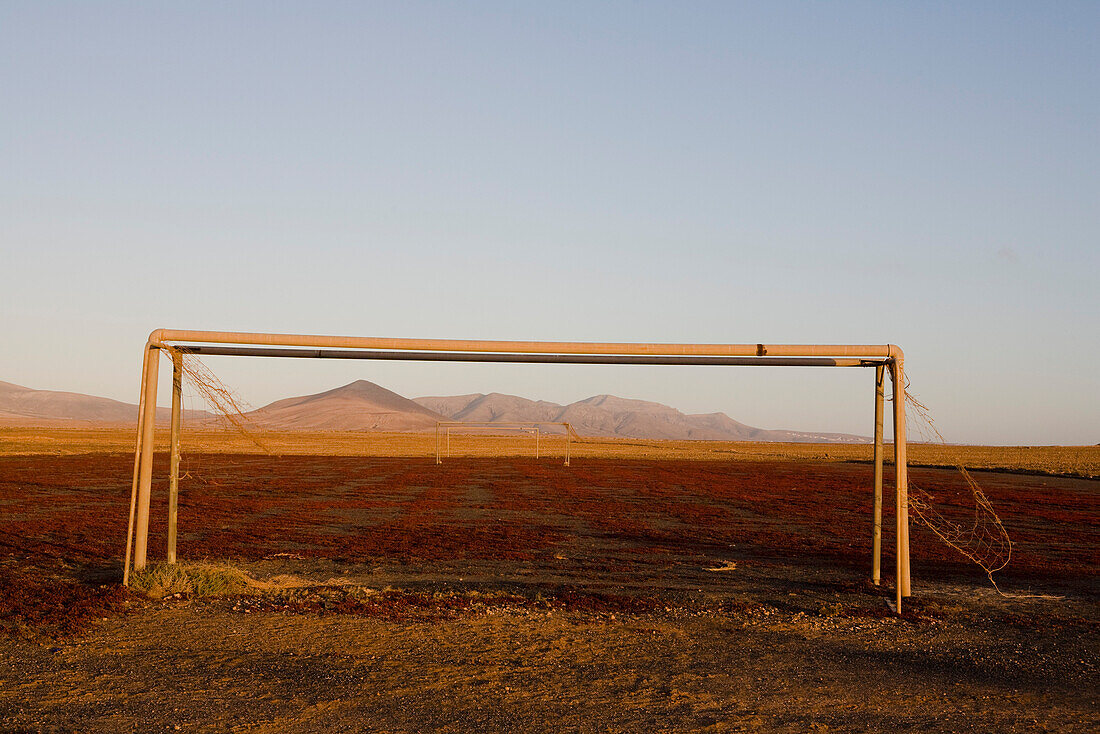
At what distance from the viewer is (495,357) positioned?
8.93m

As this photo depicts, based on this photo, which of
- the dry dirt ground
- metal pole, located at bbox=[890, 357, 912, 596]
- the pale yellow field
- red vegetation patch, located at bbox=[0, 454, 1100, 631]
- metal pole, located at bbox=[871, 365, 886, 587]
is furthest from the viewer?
the pale yellow field

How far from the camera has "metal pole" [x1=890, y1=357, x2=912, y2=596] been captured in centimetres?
825

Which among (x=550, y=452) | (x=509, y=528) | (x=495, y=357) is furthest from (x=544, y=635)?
(x=550, y=452)

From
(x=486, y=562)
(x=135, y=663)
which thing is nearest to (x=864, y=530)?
(x=486, y=562)

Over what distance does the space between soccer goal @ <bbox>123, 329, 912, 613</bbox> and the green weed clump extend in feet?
0.60

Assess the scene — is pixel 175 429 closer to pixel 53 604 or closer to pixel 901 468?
pixel 53 604

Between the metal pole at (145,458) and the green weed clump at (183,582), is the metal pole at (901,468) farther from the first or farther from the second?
the metal pole at (145,458)

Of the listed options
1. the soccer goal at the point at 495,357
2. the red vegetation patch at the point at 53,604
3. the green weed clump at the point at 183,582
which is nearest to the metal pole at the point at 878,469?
the soccer goal at the point at 495,357

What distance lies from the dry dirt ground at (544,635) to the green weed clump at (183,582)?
0.76ft

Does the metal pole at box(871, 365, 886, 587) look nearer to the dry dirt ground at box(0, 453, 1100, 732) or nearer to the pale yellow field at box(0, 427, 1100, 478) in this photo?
the dry dirt ground at box(0, 453, 1100, 732)

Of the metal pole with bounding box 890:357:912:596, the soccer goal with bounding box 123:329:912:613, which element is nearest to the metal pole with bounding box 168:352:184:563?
the soccer goal with bounding box 123:329:912:613

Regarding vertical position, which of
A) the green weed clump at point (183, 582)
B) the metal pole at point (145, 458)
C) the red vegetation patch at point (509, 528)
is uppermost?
the metal pole at point (145, 458)

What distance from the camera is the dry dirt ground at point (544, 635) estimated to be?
517cm

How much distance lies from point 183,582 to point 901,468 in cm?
746
